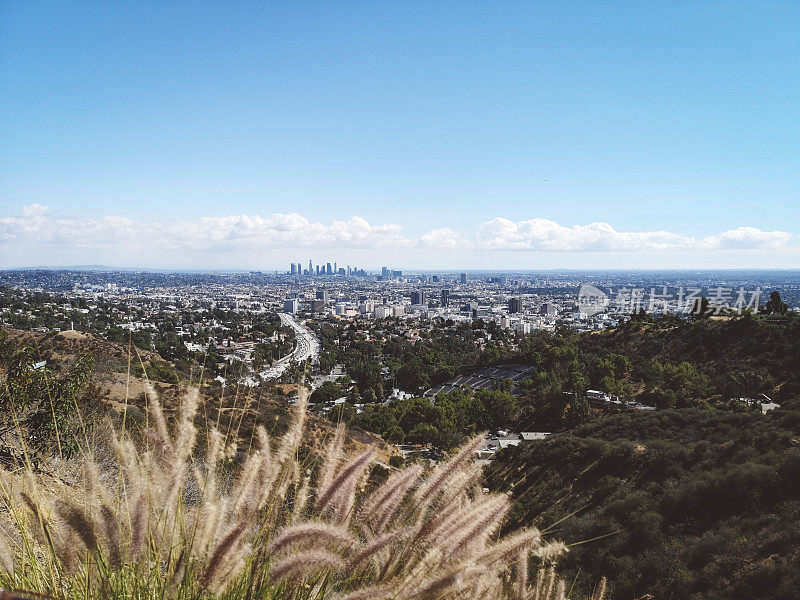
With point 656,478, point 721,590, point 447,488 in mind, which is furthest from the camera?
point 656,478

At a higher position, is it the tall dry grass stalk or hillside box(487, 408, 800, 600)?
the tall dry grass stalk

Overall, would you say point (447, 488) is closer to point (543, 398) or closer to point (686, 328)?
point (543, 398)

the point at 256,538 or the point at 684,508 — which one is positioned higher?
the point at 256,538

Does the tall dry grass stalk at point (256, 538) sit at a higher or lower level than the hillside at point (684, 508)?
higher

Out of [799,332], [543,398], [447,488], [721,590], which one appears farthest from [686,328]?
[447,488]

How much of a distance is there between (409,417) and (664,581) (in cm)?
1357

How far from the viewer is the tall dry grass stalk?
105cm

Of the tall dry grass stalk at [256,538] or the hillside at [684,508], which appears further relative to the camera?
the hillside at [684,508]

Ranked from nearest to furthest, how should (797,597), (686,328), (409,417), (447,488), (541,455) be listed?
(447,488) → (797,597) → (541,455) → (409,417) → (686,328)

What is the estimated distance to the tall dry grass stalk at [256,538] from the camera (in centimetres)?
105

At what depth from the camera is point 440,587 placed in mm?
1029

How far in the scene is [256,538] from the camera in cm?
135

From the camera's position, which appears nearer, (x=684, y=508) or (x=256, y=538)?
(x=256, y=538)

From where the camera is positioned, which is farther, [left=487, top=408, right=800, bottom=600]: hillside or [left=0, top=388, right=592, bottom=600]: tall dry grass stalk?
[left=487, top=408, right=800, bottom=600]: hillside
